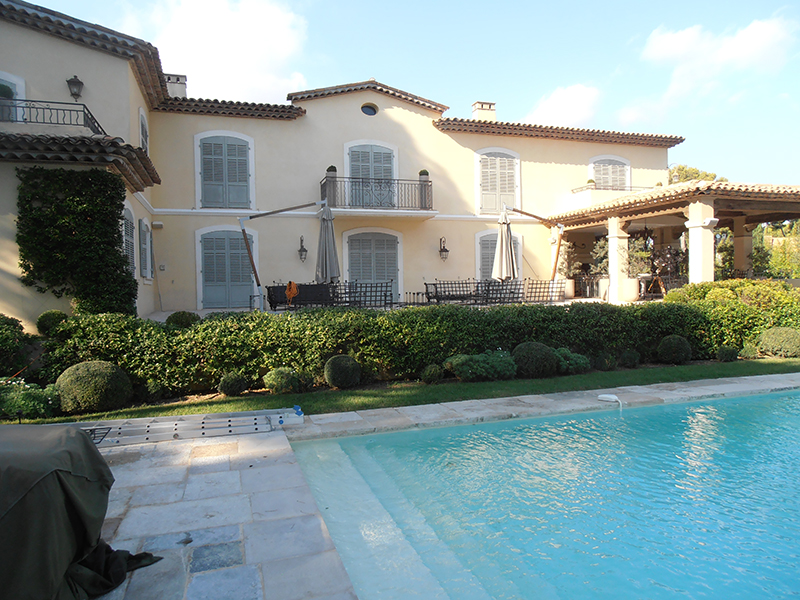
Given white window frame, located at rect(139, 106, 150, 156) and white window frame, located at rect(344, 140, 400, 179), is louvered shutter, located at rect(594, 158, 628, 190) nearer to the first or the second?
white window frame, located at rect(344, 140, 400, 179)

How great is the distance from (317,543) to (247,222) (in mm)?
13057

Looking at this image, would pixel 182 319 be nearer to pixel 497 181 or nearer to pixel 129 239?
pixel 129 239

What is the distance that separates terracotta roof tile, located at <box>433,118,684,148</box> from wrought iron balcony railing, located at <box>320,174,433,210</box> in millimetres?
2212

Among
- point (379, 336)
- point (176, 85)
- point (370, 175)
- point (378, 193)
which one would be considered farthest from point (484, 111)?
point (379, 336)

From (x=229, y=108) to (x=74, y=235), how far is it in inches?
298

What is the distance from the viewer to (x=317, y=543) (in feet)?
10.6

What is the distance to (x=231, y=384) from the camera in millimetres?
7289

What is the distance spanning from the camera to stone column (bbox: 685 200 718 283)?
13305 millimetres

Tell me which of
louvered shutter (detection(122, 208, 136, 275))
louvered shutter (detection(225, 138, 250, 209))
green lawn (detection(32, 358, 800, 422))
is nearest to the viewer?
green lawn (detection(32, 358, 800, 422))

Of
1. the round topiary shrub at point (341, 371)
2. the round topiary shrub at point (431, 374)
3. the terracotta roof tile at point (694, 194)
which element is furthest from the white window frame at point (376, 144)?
the round topiary shrub at point (341, 371)

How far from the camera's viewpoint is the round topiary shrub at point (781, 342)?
10297 millimetres

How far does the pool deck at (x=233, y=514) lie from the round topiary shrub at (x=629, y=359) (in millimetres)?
3763

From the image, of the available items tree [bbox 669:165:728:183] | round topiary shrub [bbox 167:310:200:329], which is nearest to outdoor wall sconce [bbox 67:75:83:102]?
round topiary shrub [bbox 167:310:200:329]

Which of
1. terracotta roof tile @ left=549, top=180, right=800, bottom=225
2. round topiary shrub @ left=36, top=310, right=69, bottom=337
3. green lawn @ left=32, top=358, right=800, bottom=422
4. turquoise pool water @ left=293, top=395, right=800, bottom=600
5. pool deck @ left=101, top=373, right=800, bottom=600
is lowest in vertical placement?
turquoise pool water @ left=293, top=395, right=800, bottom=600
